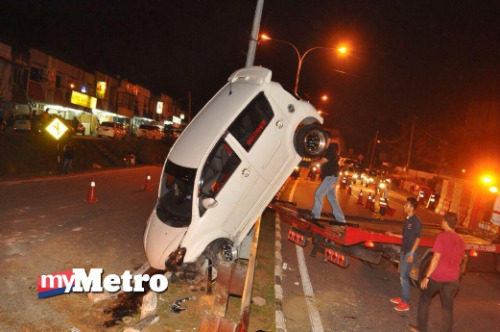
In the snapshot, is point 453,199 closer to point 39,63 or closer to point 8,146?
point 8,146

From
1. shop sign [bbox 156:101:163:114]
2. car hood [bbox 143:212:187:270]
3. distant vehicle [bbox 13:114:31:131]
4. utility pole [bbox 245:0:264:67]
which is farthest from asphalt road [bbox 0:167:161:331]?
shop sign [bbox 156:101:163:114]

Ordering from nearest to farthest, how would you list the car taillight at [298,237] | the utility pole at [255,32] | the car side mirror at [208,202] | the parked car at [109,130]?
the car side mirror at [208,202]
the car taillight at [298,237]
the utility pole at [255,32]
the parked car at [109,130]

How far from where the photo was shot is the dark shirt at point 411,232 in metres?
6.35

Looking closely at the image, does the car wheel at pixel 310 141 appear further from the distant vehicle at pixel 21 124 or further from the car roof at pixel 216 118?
the distant vehicle at pixel 21 124

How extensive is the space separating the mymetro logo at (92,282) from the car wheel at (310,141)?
9.74ft

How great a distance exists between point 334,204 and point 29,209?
8.15 metres

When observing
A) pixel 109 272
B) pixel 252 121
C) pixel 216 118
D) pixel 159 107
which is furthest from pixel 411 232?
pixel 159 107

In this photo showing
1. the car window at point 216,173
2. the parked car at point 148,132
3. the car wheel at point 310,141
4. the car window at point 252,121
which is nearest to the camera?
the car window at point 216,173

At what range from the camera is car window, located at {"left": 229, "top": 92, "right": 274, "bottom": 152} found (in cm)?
611

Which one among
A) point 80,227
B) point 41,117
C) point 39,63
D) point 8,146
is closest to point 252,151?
point 80,227

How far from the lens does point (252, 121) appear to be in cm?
627

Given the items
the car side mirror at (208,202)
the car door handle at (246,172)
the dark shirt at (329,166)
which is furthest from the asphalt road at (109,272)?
the car door handle at (246,172)

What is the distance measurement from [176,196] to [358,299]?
372 centimetres

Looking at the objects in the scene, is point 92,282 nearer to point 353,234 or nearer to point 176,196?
point 176,196
